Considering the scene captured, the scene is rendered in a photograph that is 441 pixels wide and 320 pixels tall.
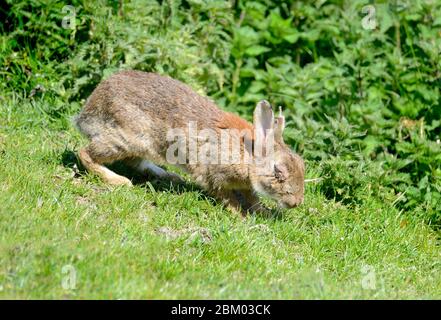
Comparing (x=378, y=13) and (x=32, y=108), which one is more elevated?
(x=378, y=13)

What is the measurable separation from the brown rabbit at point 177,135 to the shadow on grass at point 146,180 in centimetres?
9

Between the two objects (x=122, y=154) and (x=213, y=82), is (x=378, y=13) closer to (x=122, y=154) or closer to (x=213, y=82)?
(x=213, y=82)

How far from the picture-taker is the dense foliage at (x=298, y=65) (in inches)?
333

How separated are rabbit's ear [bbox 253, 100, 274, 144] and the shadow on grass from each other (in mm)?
711

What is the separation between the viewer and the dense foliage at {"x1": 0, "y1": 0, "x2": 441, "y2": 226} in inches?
333

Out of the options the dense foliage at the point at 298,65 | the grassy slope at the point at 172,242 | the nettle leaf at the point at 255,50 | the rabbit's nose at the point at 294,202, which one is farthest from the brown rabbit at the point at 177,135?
the nettle leaf at the point at 255,50

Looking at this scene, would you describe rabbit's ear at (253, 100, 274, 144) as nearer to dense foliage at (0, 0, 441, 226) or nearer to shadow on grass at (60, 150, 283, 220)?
shadow on grass at (60, 150, 283, 220)

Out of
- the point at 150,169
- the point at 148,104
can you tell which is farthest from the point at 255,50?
the point at 148,104

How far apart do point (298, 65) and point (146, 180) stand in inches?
134

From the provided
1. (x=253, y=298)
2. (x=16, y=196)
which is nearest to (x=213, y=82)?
(x=16, y=196)
